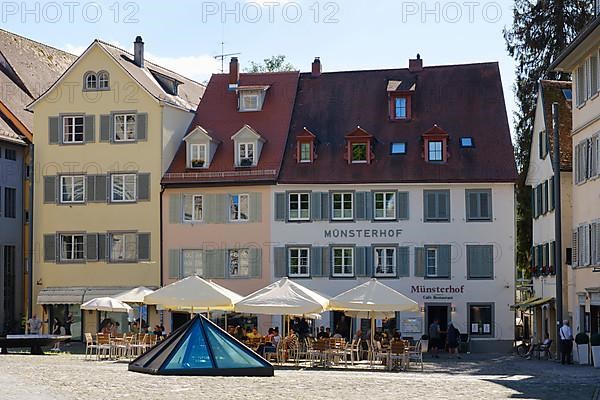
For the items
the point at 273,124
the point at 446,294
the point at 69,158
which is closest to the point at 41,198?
the point at 69,158

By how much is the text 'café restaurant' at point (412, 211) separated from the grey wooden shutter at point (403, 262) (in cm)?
4

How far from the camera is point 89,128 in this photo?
5422cm

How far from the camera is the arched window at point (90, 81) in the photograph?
5438cm

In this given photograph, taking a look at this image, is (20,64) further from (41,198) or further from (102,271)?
(102,271)

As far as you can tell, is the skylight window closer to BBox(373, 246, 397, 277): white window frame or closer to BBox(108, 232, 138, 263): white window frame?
BBox(373, 246, 397, 277): white window frame

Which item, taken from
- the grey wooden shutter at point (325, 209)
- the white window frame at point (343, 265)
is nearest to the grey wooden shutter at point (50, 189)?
the grey wooden shutter at point (325, 209)

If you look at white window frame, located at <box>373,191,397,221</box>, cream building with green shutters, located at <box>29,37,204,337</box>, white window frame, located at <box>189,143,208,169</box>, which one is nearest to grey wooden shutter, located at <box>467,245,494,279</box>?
white window frame, located at <box>373,191,397,221</box>

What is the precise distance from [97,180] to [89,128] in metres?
2.42

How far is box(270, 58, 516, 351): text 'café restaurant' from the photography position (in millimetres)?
49906

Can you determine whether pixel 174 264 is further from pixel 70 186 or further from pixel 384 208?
pixel 384 208

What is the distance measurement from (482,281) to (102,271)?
17.0 metres

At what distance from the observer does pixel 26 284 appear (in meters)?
55.3

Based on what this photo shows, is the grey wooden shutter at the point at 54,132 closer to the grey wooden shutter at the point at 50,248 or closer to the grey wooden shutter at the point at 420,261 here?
the grey wooden shutter at the point at 50,248

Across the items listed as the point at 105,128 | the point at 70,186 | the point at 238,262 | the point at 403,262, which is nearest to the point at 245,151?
the point at 238,262
